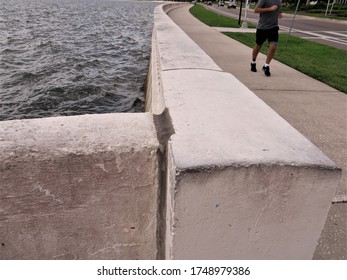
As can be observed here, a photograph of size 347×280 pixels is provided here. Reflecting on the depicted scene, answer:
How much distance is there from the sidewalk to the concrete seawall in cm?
69

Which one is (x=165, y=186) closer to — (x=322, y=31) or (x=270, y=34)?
(x=270, y=34)

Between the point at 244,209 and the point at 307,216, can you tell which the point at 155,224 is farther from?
the point at 307,216

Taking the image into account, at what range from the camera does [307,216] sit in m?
1.58

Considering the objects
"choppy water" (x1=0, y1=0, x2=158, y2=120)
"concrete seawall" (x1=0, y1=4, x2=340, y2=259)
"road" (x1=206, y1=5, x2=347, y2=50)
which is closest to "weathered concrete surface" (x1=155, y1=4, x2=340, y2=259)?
"concrete seawall" (x1=0, y1=4, x2=340, y2=259)

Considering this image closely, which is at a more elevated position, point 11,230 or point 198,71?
point 198,71

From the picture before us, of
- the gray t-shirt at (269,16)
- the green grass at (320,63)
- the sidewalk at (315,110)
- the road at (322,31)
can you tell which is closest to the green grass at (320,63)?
the green grass at (320,63)

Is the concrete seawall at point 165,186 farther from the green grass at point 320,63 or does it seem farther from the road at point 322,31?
the road at point 322,31

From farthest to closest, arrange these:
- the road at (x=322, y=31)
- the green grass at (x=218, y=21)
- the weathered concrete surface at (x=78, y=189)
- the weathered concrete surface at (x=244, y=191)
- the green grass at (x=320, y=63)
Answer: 1. the green grass at (x=218, y=21)
2. the road at (x=322, y=31)
3. the green grass at (x=320, y=63)
4. the weathered concrete surface at (x=78, y=189)
5. the weathered concrete surface at (x=244, y=191)

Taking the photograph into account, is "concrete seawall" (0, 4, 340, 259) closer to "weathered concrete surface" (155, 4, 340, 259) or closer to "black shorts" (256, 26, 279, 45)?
"weathered concrete surface" (155, 4, 340, 259)

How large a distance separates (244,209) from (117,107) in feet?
22.8

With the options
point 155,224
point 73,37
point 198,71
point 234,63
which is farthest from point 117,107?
point 73,37

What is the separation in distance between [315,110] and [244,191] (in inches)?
150

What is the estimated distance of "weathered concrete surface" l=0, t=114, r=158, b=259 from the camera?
168 centimetres

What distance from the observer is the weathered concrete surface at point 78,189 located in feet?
5.50
